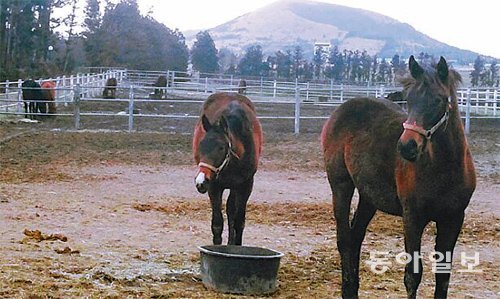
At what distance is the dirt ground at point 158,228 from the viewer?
5.18m

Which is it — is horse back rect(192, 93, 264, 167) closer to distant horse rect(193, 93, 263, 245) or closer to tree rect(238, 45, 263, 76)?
distant horse rect(193, 93, 263, 245)

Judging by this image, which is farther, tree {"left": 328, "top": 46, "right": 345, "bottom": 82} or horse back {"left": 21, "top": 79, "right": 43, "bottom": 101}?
tree {"left": 328, "top": 46, "right": 345, "bottom": 82}

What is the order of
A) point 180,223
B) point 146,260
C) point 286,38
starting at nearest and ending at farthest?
point 146,260
point 180,223
point 286,38

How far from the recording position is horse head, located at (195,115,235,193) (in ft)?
17.8

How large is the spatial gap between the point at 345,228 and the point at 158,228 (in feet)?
9.36

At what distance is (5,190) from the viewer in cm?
926

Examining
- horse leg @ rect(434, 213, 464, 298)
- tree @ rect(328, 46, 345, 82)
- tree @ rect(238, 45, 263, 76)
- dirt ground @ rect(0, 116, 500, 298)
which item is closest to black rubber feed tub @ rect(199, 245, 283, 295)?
dirt ground @ rect(0, 116, 500, 298)

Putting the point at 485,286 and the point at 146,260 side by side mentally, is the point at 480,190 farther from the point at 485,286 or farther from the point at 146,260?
the point at 146,260

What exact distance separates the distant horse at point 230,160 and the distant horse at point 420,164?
1132 millimetres

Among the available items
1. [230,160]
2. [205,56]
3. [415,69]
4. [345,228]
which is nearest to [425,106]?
[415,69]

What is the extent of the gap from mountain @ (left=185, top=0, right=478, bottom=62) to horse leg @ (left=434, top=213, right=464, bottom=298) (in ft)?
364

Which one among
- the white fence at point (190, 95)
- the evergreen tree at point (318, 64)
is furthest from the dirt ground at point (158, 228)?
the evergreen tree at point (318, 64)

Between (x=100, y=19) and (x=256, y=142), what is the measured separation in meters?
49.3

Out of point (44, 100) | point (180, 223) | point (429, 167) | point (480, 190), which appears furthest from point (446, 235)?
point (44, 100)
